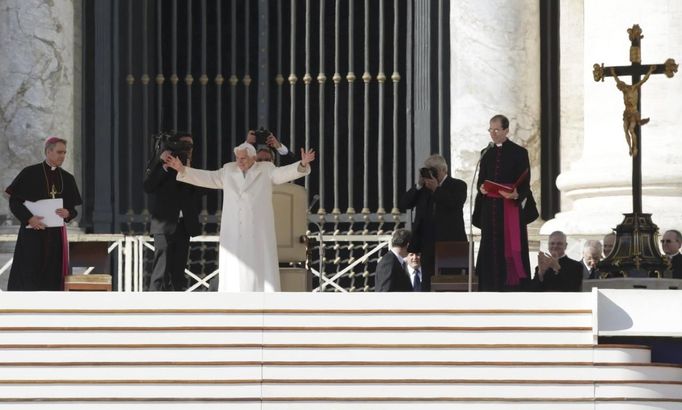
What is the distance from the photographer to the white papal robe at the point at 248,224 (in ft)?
48.4

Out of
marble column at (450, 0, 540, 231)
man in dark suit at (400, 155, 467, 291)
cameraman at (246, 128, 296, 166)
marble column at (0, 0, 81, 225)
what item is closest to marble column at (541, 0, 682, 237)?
marble column at (450, 0, 540, 231)

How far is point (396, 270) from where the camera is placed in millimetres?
15359

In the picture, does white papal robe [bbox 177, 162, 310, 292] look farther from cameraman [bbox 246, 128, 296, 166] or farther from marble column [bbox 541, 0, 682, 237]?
marble column [bbox 541, 0, 682, 237]

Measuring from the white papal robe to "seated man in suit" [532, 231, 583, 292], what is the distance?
1832 mm

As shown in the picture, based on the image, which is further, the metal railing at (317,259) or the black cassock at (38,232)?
the metal railing at (317,259)

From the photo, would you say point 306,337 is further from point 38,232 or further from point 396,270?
point 38,232

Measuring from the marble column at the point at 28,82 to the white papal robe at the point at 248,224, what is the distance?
316 cm

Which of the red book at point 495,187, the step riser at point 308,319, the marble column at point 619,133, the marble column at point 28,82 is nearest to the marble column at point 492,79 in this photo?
the marble column at point 619,133

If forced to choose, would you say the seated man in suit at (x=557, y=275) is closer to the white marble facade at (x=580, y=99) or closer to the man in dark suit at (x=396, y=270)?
the man in dark suit at (x=396, y=270)

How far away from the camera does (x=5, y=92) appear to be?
1783 centimetres

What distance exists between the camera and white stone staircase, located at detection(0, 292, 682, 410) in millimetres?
12422

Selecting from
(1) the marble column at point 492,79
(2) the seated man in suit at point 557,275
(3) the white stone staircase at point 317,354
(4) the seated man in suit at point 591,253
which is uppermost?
(1) the marble column at point 492,79

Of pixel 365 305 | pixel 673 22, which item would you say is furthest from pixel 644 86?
pixel 365 305

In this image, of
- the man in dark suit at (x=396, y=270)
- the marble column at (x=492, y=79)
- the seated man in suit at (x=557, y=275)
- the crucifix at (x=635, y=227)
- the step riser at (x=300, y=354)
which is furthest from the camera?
the marble column at (x=492, y=79)
